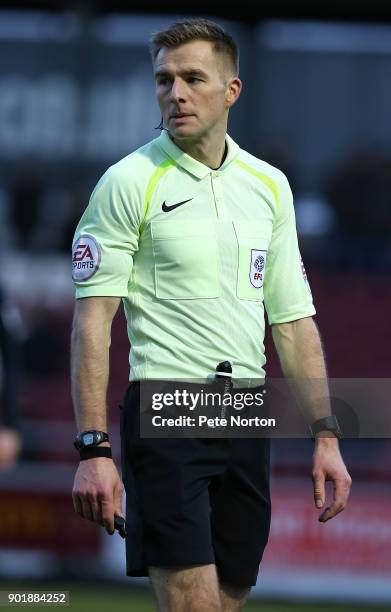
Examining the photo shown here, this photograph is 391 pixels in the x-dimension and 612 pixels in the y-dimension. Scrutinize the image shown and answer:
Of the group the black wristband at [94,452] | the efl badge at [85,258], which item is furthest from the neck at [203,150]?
the black wristband at [94,452]

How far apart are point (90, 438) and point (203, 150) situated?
100cm

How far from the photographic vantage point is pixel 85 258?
3.87m

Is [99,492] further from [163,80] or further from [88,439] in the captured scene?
[163,80]

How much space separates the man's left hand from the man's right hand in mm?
673

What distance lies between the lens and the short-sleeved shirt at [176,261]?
3865 mm

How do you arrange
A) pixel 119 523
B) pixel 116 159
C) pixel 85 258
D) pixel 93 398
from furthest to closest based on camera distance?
1. pixel 116 159
2. pixel 85 258
3. pixel 93 398
4. pixel 119 523

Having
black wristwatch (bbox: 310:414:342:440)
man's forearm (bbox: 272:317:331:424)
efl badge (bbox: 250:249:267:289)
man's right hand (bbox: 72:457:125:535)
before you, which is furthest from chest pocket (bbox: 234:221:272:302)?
man's right hand (bbox: 72:457:125:535)

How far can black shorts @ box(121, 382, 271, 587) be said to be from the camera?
373cm

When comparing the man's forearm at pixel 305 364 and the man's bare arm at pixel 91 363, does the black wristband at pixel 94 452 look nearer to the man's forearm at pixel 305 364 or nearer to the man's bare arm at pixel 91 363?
the man's bare arm at pixel 91 363

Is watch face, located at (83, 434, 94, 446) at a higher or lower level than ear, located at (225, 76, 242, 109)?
lower

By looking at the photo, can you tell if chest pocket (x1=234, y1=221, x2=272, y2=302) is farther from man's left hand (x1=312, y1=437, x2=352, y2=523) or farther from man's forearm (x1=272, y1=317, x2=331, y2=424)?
man's left hand (x1=312, y1=437, x2=352, y2=523)

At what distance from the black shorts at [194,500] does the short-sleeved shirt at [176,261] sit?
0.20 metres

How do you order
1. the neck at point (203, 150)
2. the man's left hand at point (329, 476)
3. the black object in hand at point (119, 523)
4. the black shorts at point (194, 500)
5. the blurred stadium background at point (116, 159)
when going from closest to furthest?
the black object in hand at point (119, 523) → the black shorts at point (194, 500) → the man's left hand at point (329, 476) → the neck at point (203, 150) → the blurred stadium background at point (116, 159)

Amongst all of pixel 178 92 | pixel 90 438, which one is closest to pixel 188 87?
pixel 178 92
